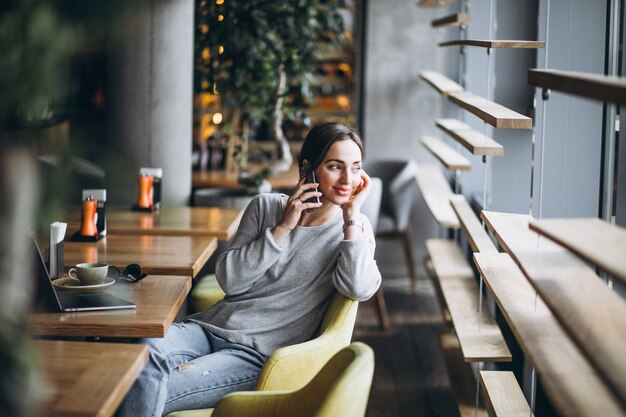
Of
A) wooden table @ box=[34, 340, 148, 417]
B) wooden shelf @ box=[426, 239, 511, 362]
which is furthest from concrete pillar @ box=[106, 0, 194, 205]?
wooden table @ box=[34, 340, 148, 417]

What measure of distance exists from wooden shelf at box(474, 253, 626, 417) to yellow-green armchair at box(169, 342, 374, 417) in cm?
40

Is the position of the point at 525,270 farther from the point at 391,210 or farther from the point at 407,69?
the point at 407,69

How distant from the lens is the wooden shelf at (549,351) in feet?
5.46

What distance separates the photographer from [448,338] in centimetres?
499

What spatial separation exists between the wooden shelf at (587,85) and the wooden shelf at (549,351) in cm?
57

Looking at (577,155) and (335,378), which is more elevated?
(577,155)

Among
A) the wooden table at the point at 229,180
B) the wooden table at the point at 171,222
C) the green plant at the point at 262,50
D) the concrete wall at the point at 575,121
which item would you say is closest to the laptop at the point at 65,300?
the wooden table at the point at 171,222

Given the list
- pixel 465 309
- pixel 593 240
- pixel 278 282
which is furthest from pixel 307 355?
pixel 465 309

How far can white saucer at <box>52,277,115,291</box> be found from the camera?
2.79 metres

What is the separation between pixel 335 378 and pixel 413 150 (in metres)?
5.12

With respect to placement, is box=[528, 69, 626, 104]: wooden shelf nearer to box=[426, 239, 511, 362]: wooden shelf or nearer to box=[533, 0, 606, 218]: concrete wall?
box=[533, 0, 606, 218]: concrete wall

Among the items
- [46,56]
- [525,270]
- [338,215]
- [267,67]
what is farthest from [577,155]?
[267,67]

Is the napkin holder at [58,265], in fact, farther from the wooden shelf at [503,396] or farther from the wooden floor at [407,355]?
the wooden floor at [407,355]

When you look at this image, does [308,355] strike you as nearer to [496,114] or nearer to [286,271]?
[286,271]
